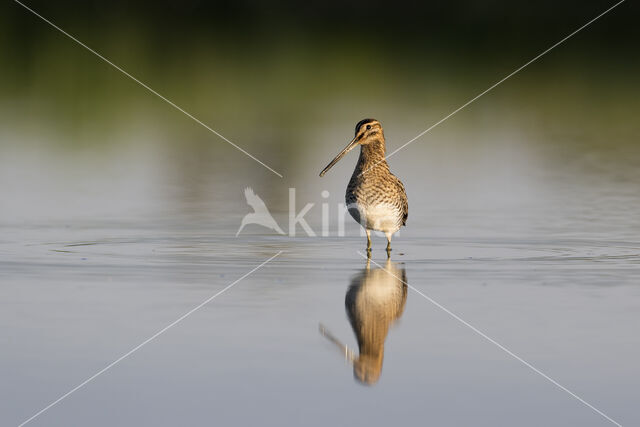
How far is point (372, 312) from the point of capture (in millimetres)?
7758

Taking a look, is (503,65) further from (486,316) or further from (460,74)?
(486,316)

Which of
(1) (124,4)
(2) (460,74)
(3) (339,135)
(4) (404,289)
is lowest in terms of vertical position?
(4) (404,289)

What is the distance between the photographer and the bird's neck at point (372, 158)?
11945mm

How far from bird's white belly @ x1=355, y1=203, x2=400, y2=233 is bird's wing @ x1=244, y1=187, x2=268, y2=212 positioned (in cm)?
268

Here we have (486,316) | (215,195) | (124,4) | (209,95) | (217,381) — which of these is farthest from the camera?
(124,4)

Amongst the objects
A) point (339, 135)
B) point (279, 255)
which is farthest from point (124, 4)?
point (279, 255)

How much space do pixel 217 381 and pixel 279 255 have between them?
4.51 meters

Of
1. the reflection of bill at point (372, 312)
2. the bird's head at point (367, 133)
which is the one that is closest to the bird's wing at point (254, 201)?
the bird's head at point (367, 133)

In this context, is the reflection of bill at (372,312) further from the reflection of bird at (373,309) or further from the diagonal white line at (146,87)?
the diagonal white line at (146,87)

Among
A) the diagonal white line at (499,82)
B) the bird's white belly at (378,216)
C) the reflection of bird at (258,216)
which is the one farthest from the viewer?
the diagonal white line at (499,82)

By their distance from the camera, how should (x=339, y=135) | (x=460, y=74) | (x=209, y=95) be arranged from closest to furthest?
(x=339, y=135), (x=209, y=95), (x=460, y=74)

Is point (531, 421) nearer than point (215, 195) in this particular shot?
Yes

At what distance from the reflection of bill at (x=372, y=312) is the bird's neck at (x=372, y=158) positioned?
190 centimetres

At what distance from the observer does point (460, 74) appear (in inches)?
1153
